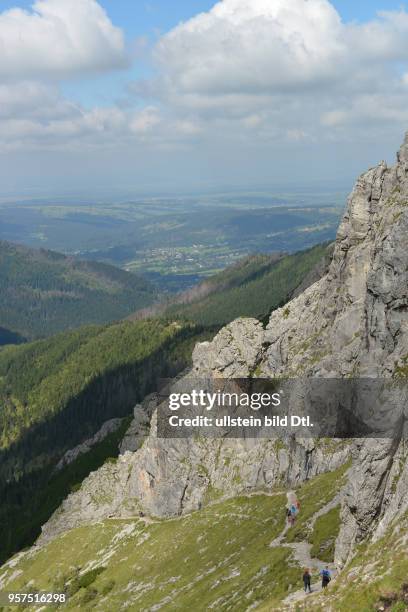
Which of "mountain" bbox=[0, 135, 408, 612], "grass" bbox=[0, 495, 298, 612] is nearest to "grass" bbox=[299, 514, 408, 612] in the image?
"mountain" bbox=[0, 135, 408, 612]

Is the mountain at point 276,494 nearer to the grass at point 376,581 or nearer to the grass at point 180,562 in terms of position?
the grass at point 376,581

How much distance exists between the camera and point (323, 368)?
8350 centimetres

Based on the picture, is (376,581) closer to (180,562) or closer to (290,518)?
(290,518)

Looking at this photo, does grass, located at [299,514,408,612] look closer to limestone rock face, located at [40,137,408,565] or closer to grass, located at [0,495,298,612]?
limestone rock face, located at [40,137,408,565]

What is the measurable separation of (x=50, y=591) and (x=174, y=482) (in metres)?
29.2

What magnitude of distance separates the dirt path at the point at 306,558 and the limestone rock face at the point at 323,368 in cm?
271

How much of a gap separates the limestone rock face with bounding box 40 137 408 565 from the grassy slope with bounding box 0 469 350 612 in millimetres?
5534

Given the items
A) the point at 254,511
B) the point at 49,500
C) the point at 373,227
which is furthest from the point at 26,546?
the point at 373,227

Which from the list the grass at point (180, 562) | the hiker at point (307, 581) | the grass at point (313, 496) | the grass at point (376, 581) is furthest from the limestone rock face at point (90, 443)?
the grass at point (376, 581)

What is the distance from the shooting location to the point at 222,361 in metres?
111

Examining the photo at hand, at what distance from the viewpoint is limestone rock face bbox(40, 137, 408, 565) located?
45469mm

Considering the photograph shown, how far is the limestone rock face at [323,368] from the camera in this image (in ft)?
149

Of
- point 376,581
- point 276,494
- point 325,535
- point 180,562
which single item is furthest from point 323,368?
point 376,581

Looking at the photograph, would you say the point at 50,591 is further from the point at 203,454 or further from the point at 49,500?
the point at 49,500
